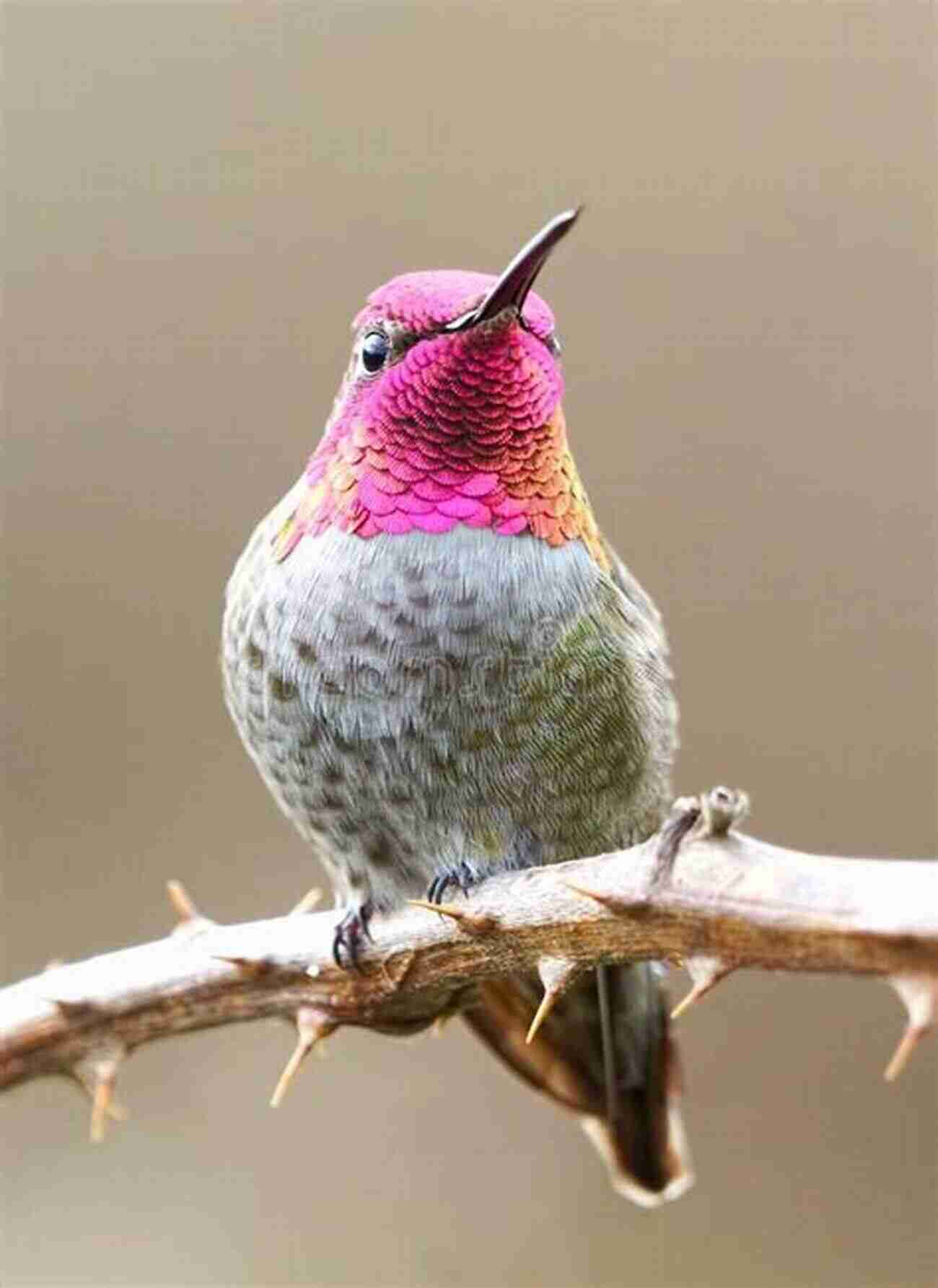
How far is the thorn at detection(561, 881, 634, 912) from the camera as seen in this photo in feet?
7.47

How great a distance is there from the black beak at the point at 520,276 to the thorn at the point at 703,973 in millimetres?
908

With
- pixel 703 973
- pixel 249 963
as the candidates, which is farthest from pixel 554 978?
pixel 249 963

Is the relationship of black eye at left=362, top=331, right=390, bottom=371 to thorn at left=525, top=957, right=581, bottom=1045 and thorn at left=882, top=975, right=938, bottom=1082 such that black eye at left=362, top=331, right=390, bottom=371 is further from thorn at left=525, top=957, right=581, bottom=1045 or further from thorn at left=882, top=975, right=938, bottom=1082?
thorn at left=882, top=975, right=938, bottom=1082

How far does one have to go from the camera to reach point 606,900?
2.29m

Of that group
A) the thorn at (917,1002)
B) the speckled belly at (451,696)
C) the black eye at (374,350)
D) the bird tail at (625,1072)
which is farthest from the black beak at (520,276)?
the bird tail at (625,1072)

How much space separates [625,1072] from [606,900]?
1564 mm

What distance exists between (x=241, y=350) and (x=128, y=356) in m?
0.40

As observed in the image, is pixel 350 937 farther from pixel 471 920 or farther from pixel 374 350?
pixel 374 350

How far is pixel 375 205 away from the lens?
A: 6.75m

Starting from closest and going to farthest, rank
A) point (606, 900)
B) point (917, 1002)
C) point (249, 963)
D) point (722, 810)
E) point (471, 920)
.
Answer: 1. point (917, 1002)
2. point (722, 810)
3. point (606, 900)
4. point (471, 920)
5. point (249, 963)

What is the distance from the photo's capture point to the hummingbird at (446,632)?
307 centimetres

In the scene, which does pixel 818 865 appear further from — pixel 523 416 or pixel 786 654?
pixel 786 654

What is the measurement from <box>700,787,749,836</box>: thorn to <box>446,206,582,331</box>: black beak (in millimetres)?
735

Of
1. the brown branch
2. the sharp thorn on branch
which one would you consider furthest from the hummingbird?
the sharp thorn on branch
